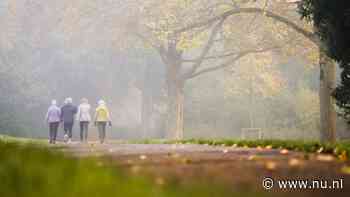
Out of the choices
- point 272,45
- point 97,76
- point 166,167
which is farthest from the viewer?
point 97,76

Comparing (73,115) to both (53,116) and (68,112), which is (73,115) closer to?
(68,112)

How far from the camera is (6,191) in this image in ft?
16.6

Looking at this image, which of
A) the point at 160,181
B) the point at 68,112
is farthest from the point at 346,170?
the point at 68,112

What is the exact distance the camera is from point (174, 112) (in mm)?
38594

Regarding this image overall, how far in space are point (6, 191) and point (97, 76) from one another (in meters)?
49.0

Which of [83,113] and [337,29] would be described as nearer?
[337,29]

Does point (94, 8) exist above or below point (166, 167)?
above

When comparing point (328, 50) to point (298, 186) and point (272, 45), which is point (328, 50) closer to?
point (298, 186)

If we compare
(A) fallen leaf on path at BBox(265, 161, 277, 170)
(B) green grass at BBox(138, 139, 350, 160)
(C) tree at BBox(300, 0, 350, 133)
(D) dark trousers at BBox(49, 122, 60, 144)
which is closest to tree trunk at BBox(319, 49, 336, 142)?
(B) green grass at BBox(138, 139, 350, 160)

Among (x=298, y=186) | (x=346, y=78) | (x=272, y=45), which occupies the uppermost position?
(x=272, y=45)

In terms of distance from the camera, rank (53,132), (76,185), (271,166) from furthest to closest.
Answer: (53,132), (271,166), (76,185)

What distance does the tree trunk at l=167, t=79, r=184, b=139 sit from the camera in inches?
1502

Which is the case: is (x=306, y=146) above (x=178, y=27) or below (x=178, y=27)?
below

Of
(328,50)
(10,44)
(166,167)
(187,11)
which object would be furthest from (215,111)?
(166,167)
